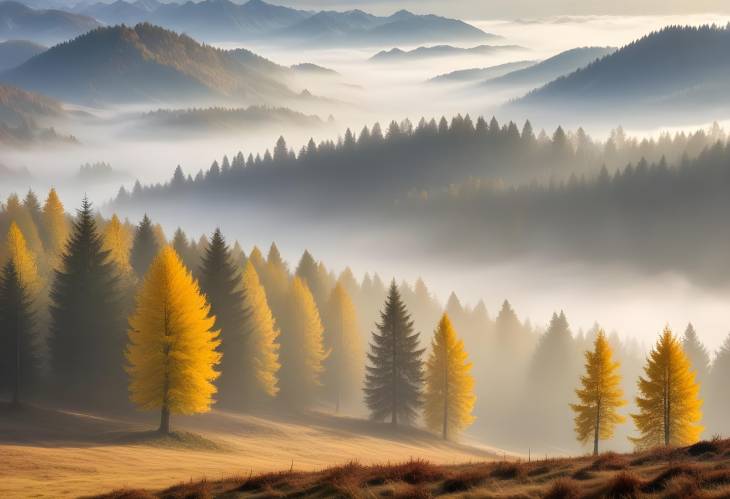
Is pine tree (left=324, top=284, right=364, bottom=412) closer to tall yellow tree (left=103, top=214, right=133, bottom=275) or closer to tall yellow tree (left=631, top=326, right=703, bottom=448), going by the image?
tall yellow tree (left=103, top=214, right=133, bottom=275)

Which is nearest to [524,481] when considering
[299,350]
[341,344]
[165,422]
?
[165,422]

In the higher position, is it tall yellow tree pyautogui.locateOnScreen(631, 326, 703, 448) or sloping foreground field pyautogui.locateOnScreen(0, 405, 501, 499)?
tall yellow tree pyautogui.locateOnScreen(631, 326, 703, 448)

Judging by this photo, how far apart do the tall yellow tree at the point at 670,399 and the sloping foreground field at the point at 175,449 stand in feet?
42.8

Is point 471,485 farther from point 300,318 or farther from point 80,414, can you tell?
point 300,318

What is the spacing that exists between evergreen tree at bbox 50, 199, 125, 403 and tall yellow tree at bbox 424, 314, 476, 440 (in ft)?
82.5

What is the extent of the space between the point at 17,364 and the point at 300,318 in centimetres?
2650

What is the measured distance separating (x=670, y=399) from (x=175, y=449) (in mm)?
30149

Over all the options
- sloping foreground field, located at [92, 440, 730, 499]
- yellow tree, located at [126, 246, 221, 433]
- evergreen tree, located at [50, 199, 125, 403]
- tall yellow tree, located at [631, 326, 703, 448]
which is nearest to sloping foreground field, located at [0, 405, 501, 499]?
yellow tree, located at [126, 246, 221, 433]

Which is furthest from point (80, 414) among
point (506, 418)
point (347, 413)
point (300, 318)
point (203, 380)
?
point (506, 418)

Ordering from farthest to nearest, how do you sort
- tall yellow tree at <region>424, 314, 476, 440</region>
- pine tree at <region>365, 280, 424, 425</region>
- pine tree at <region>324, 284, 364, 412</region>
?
pine tree at <region>324, 284, 364, 412</region> < pine tree at <region>365, 280, 424, 425</region> < tall yellow tree at <region>424, 314, 476, 440</region>

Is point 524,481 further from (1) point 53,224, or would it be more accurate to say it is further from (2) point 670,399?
(1) point 53,224

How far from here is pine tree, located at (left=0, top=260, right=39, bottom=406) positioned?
55.8 meters

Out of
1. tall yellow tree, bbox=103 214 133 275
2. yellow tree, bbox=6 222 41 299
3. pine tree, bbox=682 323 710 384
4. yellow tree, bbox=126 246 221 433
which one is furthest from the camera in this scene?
pine tree, bbox=682 323 710 384

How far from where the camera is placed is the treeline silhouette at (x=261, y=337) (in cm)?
5700
